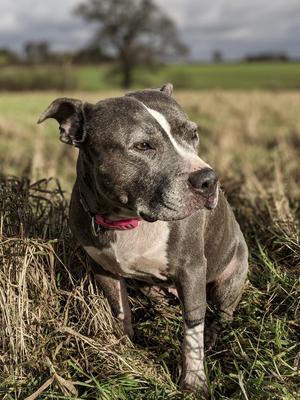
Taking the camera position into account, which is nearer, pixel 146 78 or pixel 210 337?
A: pixel 210 337

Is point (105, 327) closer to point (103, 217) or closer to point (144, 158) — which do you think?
point (103, 217)

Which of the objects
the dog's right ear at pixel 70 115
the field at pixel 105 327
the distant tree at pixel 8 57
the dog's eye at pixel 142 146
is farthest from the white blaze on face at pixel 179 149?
the distant tree at pixel 8 57

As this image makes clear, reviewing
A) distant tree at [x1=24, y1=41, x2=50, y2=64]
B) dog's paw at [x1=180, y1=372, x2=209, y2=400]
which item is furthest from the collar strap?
distant tree at [x1=24, y1=41, x2=50, y2=64]

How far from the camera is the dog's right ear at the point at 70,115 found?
328 centimetres

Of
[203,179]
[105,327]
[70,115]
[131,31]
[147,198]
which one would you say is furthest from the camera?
[131,31]

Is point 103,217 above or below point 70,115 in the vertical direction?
below

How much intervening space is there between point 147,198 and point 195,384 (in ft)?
3.71

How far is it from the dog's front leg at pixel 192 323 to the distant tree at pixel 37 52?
149ft

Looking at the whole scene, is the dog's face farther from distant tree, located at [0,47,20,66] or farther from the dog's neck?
distant tree, located at [0,47,20,66]

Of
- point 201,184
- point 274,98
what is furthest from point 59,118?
point 274,98

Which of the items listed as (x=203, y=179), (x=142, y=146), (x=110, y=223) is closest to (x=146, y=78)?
(x=110, y=223)

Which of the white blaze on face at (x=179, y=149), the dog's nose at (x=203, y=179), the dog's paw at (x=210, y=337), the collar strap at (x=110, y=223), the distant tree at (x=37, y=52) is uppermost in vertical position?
the white blaze on face at (x=179, y=149)

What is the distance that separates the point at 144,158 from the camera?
3020mm

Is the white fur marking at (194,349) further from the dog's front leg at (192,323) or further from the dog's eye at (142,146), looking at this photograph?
the dog's eye at (142,146)
